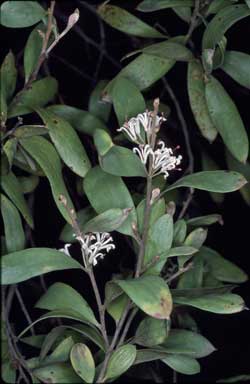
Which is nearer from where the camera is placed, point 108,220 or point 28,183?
point 108,220

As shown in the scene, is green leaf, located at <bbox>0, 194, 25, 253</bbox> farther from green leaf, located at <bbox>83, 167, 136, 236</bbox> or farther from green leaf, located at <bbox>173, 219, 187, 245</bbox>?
green leaf, located at <bbox>173, 219, 187, 245</bbox>

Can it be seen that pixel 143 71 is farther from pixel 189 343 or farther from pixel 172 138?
pixel 189 343

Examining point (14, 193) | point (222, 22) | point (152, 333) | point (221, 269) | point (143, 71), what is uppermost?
point (222, 22)

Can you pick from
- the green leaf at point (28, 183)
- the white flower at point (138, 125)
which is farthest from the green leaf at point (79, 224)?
the white flower at point (138, 125)

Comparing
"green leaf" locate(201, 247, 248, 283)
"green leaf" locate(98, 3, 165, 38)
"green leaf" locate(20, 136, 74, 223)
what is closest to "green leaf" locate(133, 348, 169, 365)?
"green leaf" locate(20, 136, 74, 223)

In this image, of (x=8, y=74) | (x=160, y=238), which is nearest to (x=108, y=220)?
(x=160, y=238)

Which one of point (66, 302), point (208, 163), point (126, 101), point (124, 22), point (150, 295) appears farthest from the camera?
point (208, 163)

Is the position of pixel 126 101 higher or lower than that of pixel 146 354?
higher
